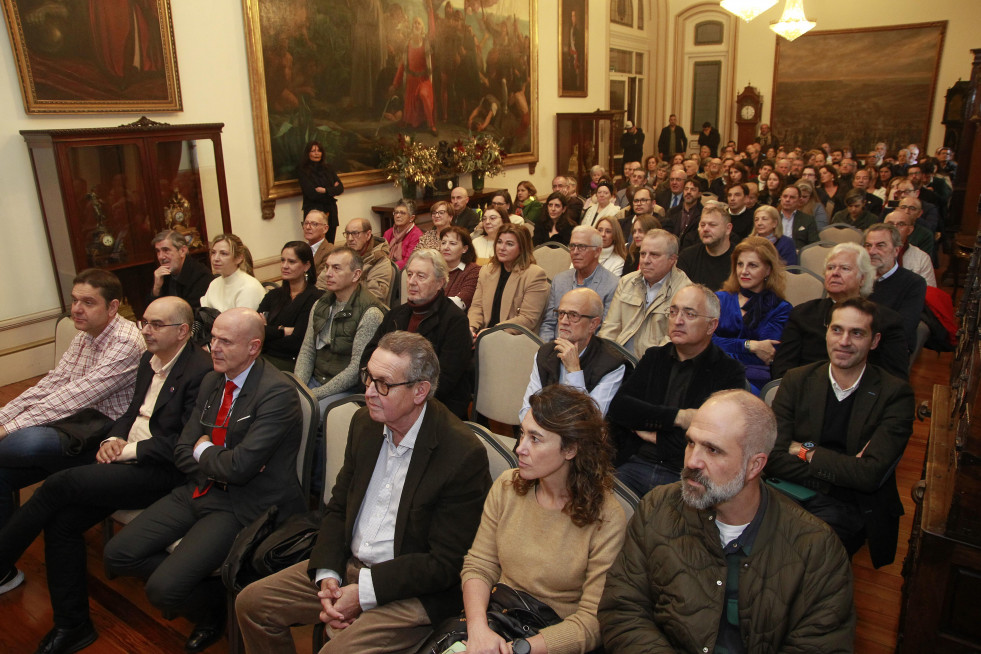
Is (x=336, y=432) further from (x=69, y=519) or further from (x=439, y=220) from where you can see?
(x=439, y=220)

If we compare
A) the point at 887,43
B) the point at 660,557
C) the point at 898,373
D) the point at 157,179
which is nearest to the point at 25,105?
the point at 157,179

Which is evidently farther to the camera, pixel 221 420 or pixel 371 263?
pixel 371 263

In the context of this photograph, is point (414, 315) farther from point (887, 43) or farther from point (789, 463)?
point (887, 43)

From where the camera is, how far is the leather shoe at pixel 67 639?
272 cm

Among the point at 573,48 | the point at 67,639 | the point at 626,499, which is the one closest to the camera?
the point at 626,499

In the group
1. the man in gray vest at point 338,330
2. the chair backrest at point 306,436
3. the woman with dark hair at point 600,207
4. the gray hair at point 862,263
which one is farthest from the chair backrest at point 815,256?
the chair backrest at point 306,436

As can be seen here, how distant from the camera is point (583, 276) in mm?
4602

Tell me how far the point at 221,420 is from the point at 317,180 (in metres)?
5.97

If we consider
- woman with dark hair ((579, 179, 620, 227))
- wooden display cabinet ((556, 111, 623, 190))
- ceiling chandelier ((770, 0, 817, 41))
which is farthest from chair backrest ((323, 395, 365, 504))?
wooden display cabinet ((556, 111, 623, 190))

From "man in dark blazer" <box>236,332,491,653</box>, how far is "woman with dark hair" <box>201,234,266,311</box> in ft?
8.68

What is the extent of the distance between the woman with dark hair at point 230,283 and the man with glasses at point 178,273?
0.10 m

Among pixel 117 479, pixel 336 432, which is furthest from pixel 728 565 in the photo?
pixel 117 479

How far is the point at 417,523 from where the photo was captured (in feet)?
7.33

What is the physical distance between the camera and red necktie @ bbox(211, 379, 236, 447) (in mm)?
2832
